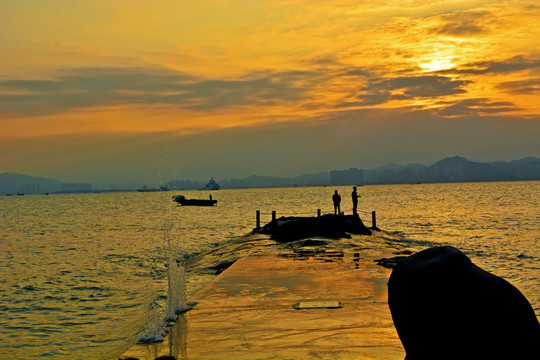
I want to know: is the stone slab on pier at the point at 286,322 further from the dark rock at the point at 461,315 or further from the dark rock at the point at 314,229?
the dark rock at the point at 314,229

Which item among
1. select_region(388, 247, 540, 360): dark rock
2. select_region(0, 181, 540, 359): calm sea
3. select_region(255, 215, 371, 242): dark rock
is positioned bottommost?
select_region(0, 181, 540, 359): calm sea

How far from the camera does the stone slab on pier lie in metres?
8.80

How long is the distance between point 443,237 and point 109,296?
99.4 ft

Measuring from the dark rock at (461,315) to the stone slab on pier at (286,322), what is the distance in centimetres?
137

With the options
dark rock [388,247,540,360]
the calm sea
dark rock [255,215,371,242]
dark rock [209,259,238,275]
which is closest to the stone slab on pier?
dark rock [388,247,540,360]

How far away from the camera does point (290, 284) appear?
15.1 metres

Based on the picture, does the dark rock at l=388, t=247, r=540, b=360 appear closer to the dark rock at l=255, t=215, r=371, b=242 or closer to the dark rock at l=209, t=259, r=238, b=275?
the dark rock at l=209, t=259, r=238, b=275

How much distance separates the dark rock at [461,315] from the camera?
6.74 meters

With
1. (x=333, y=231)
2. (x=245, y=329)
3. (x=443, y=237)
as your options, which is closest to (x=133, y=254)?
(x=333, y=231)

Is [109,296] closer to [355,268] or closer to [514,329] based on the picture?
[355,268]

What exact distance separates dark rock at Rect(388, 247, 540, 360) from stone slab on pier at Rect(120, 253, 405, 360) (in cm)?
137

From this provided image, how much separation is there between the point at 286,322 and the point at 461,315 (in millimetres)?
4474

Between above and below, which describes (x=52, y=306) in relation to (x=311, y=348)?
below

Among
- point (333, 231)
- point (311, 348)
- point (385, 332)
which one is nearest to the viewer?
point (311, 348)
